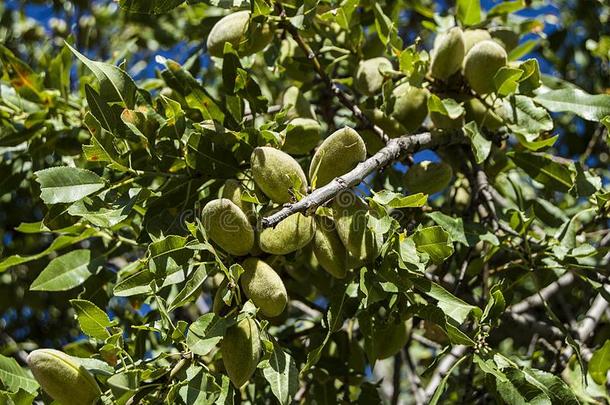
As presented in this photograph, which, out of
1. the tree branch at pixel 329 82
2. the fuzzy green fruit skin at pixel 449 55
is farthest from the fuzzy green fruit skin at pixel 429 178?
the fuzzy green fruit skin at pixel 449 55

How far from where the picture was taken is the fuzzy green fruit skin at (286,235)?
3.92 feet

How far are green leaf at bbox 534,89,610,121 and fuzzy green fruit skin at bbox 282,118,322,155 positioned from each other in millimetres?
526

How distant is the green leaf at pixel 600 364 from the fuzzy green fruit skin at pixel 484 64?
0.60 m

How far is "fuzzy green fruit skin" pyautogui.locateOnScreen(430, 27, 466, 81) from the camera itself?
5.00ft

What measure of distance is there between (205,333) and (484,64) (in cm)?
83

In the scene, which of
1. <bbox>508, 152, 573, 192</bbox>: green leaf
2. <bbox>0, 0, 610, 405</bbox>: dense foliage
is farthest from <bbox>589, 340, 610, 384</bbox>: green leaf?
<bbox>508, 152, 573, 192</bbox>: green leaf

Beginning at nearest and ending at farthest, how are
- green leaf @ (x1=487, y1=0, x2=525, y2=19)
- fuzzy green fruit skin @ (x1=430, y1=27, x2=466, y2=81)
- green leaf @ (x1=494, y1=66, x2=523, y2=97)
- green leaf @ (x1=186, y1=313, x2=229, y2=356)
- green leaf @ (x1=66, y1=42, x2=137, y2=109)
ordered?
green leaf @ (x1=186, y1=313, x2=229, y2=356), green leaf @ (x1=66, y1=42, x2=137, y2=109), green leaf @ (x1=494, y1=66, x2=523, y2=97), fuzzy green fruit skin @ (x1=430, y1=27, x2=466, y2=81), green leaf @ (x1=487, y1=0, x2=525, y2=19)

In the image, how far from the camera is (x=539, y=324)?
1.86m

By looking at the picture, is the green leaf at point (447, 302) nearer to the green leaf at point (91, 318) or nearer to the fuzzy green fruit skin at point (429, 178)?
the fuzzy green fruit skin at point (429, 178)

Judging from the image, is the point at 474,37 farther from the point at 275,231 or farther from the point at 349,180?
the point at 275,231

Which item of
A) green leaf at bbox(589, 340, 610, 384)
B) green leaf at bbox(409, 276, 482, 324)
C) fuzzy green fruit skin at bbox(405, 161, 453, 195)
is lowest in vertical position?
green leaf at bbox(589, 340, 610, 384)

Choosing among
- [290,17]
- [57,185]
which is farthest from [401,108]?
[57,185]

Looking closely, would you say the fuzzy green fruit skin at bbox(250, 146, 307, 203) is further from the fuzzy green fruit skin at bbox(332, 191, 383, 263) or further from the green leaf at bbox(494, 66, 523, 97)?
the green leaf at bbox(494, 66, 523, 97)

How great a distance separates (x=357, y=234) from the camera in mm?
1238
